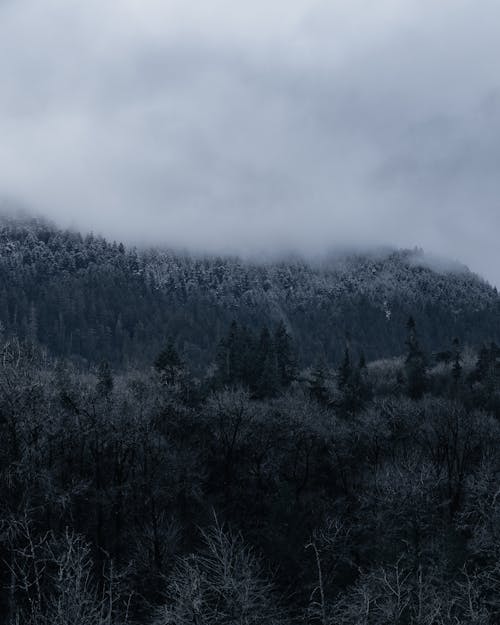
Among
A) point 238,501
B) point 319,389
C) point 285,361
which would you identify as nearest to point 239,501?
point 238,501

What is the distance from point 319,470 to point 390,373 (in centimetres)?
6766

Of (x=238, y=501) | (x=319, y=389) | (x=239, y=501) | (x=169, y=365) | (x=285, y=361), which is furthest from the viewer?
(x=285, y=361)

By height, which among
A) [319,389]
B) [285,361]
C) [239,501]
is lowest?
[239,501]

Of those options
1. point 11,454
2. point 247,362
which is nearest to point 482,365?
point 247,362

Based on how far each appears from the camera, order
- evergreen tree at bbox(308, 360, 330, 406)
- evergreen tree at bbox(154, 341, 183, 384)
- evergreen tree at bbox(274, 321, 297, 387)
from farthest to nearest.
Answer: evergreen tree at bbox(274, 321, 297, 387), evergreen tree at bbox(308, 360, 330, 406), evergreen tree at bbox(154, 341, 183, 384)

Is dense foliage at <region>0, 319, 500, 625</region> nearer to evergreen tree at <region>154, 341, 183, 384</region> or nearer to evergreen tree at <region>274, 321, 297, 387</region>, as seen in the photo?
evergreen tree at <region>154, 341, 183, 384</region>

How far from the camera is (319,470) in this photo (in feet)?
211

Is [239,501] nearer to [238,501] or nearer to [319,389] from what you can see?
[238,501]

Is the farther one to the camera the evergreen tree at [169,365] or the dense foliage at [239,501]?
the evergreen tree at [169,365]

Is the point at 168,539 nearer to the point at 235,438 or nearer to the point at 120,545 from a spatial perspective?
the point at 120,545

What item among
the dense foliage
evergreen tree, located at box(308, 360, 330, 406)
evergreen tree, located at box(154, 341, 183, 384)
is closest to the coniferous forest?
the dense foliage

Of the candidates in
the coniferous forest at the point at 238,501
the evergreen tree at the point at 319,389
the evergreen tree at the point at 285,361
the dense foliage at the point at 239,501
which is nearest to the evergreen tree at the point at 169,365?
the coniferous forest at the point at 238,501

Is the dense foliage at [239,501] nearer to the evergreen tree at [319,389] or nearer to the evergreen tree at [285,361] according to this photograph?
the evergreen tree at [319,389]

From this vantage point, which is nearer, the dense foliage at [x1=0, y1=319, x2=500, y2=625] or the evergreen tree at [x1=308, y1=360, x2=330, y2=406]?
the dense foliage at [x1=0, y1=319, x2=500, y2=625]
